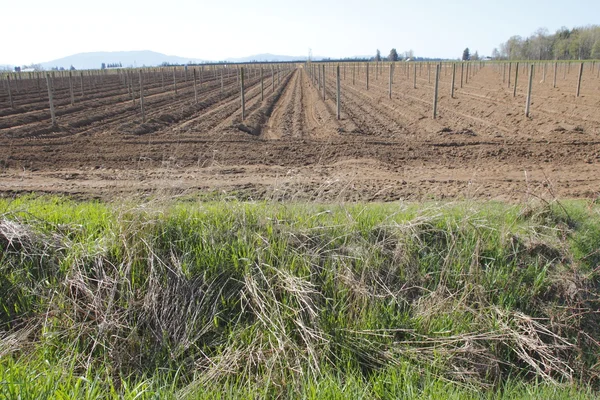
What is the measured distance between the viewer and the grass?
12.7ft

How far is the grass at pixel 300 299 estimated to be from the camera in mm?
3883

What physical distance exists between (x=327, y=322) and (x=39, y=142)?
1104 cm

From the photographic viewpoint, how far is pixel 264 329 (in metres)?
4.21

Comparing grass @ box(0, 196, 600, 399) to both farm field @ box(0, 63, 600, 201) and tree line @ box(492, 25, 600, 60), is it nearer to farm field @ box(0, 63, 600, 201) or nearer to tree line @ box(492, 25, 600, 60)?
farm field @ box(0, 63, 600, 201)

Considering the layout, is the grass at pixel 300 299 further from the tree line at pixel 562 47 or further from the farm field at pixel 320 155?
the tree line at pixel 562 47

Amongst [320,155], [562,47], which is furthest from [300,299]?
[562,47]

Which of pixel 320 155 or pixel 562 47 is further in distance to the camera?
pixel 562 47

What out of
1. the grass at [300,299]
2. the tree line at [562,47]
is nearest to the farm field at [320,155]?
the grass at [300,299]

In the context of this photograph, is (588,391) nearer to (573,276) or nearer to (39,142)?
(573,276)

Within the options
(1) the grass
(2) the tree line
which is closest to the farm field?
(1) the grass

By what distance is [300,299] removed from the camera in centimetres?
437

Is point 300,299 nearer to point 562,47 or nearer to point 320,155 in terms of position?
point 320,155

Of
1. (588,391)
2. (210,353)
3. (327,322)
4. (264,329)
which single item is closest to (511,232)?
(588,391)

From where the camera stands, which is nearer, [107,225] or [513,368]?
[513,368]
